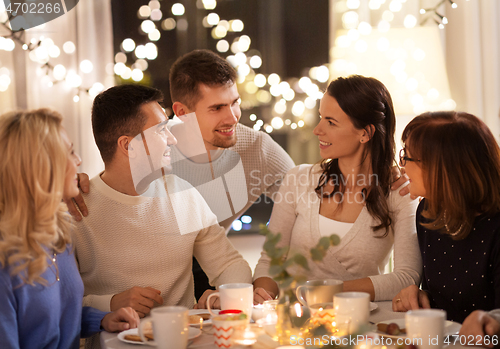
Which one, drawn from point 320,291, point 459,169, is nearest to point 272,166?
point 459,169

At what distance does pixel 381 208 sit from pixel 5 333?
44.1 inches

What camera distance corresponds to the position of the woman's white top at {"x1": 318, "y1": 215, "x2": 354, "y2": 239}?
1594 mm

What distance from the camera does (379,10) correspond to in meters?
3.04

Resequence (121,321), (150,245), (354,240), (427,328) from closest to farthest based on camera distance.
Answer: (427,328), (121,321), (150,245), (354,240)

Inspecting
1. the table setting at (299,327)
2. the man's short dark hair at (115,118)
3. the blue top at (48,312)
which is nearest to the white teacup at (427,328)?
the table setting at (299,327)

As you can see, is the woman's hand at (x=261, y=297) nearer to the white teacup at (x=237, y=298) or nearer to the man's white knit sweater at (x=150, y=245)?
the man's white knit sweater at (x=150, y=245)

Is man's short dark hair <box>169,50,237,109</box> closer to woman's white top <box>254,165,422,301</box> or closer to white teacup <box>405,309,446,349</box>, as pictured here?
woman's white top <box>254,165,422,301</box>

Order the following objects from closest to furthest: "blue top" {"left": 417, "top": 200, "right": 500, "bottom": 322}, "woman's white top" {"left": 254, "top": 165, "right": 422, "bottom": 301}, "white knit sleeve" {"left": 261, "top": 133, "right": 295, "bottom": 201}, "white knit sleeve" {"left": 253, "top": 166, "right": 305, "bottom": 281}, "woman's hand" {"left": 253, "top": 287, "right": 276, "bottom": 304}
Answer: "blue top" {"left": 417, "top": 200, "right": 500, "bottom": 322} < "woman's hand" {"left": 253, "top": 287, "right": 276, "bottom": 304} < "woman's white top" {"left": 254, "top": 165, "right": 422, "bottom": 301} < "white knit sleeve" {"left": 253, "top": 166, "right": 305, "bottom": 281} < "white knit sleeve" {"left": 261, "top": 133, "right": 295, "bottom": 201}

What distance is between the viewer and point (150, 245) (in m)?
1.41

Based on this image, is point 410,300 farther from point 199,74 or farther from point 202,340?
point 199,74

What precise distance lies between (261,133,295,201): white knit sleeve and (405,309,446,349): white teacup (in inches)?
51.3

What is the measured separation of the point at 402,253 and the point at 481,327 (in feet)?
1.71

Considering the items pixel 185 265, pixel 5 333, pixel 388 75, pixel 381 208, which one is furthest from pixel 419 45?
pixel 5 333

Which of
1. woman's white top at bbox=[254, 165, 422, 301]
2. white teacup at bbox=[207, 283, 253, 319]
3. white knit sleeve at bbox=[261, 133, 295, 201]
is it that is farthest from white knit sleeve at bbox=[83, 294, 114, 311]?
white knit sleeve at bbox=[261, 133, 295, 201]
